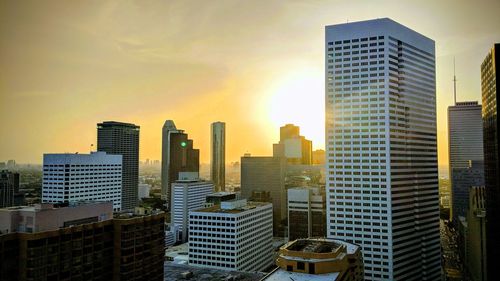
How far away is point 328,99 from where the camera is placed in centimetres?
9619

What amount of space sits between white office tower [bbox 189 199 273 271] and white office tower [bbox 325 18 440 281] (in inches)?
832

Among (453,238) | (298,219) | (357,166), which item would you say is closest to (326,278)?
(357,166)

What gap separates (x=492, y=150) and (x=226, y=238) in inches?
2321

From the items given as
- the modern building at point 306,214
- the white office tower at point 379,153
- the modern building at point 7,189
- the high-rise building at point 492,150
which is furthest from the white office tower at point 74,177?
the high-rise building at point 492,150

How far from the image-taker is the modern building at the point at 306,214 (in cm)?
12900

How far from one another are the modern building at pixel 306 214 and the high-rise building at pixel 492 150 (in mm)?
58283

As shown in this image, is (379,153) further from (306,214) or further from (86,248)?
(86,248)

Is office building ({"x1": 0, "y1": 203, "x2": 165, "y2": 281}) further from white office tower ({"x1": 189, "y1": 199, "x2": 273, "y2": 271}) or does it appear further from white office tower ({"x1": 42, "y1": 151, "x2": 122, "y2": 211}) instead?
white office tower ({"x1": 42, "y1": 151, "x2": 122, "y2": 211})

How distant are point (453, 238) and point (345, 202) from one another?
107 m

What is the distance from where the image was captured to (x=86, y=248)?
1973 inches

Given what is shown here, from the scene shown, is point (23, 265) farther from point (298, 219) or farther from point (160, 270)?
point (298, 219)

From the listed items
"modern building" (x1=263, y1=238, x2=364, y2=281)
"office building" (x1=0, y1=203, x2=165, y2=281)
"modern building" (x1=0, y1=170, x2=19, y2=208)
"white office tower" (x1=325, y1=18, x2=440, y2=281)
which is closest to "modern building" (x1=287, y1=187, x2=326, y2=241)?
"white office tower" (x1=325, y1=18, x2=440, y2=281)

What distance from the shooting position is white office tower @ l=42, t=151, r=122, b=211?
129 meters

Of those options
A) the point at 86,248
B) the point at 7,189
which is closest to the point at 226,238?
the point at 86,248
